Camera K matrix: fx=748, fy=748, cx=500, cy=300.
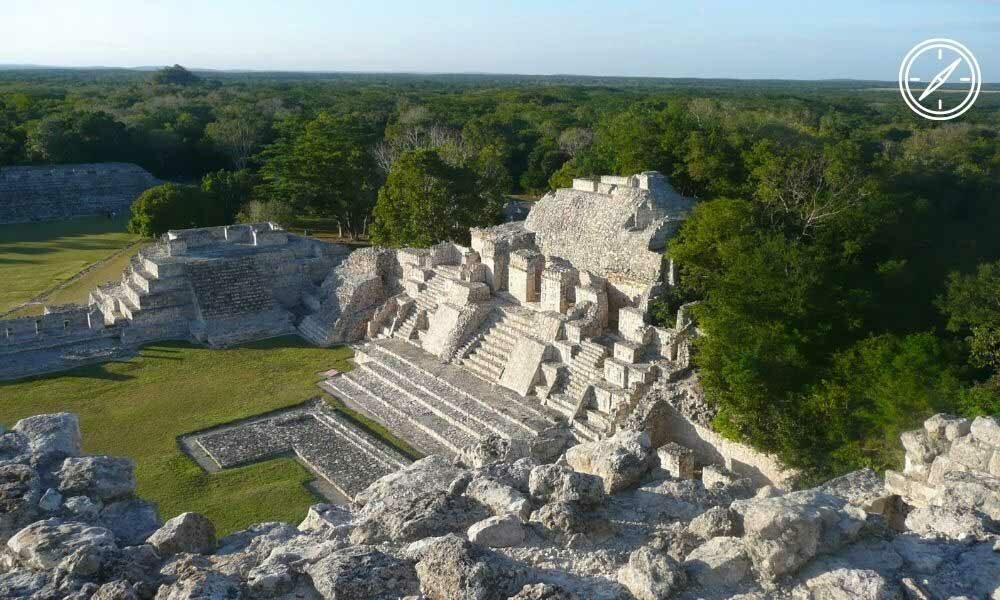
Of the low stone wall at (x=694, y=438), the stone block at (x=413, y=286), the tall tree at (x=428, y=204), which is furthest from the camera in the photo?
the tall tree at (x=428, y=204)

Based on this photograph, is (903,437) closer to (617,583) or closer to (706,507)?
(706,507)

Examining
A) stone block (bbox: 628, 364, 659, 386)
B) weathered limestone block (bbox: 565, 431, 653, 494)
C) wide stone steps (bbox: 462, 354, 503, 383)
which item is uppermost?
weathered limestone block (bbox: 565, 431, 653, 494)

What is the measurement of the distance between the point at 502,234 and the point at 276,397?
21.2 feet

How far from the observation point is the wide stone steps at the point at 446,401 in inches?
502

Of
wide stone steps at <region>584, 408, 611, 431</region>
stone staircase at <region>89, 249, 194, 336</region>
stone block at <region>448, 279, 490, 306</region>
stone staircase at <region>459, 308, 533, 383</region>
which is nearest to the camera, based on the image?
wide stone steps at <region>584, 408, 611, 431</region>

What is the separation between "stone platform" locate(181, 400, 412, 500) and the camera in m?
11.8

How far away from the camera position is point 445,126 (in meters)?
43.8

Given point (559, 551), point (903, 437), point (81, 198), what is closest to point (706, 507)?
point (559, 551)

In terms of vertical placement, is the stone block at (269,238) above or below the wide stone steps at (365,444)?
above

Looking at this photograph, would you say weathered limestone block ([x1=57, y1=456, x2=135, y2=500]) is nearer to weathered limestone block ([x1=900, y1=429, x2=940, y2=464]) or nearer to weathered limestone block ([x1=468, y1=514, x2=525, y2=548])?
weathered limestone block ([x1=468, y1=514, x2=525, y2=548])

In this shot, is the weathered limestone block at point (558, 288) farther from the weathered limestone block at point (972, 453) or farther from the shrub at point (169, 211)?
the shrub at point (169, 211)

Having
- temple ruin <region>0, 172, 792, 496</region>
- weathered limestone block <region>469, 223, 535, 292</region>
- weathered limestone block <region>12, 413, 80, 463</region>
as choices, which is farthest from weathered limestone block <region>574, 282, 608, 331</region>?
weathered limestone block <region>12, 413, 80, 463</region>

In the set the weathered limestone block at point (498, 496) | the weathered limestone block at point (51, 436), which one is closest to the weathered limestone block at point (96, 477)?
the weathered limestone block at point (51, 436)

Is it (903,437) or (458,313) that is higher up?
(903,437)
